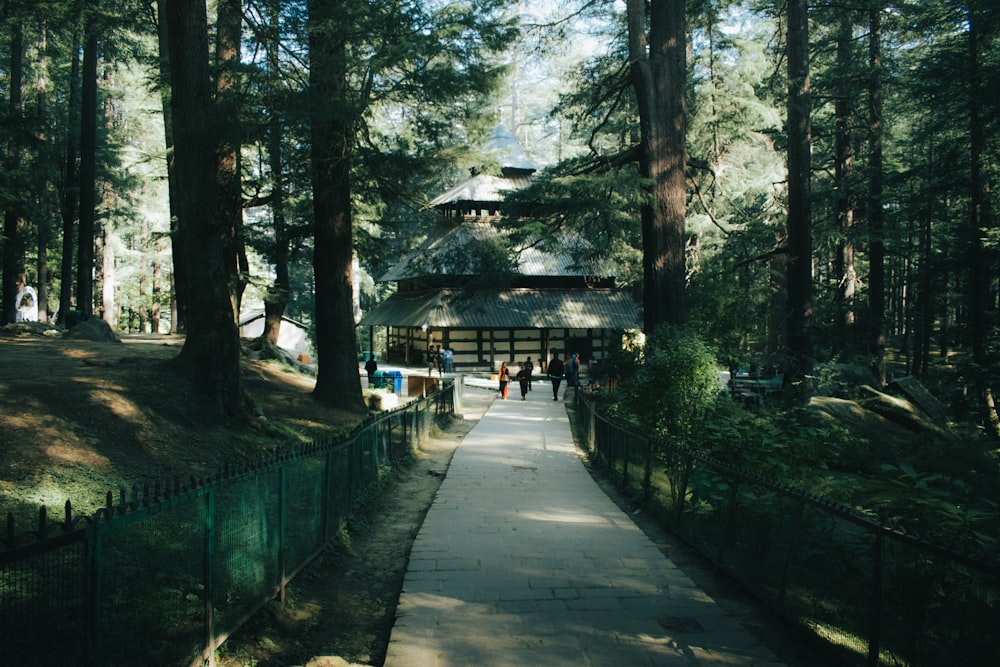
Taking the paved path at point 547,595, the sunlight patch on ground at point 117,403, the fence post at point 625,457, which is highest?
the sunlight patch on ground at point 117,403

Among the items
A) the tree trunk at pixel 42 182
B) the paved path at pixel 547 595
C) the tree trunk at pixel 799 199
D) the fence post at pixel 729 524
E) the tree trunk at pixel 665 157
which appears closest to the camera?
the paved path at pixel 547 595

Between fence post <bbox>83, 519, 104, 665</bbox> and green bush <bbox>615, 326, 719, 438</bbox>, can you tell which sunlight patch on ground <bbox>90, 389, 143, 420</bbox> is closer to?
fence post <bbox>83, 519, 104, 665</bbox>

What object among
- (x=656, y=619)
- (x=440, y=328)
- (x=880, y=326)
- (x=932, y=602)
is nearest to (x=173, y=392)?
(x=656, y=619)

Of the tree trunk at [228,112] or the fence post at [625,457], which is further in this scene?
the tree trunk at [228,112]

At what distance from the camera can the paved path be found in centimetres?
484

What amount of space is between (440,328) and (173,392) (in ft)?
80.9

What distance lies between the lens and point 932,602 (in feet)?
13.5

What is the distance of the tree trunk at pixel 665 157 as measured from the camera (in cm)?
1563

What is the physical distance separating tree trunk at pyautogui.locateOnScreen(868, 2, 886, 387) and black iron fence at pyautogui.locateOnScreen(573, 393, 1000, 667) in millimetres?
18540

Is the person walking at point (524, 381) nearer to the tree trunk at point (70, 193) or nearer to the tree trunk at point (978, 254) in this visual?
the tree trunk at point (978, 254)

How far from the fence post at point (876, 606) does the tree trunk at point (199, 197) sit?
9.61m

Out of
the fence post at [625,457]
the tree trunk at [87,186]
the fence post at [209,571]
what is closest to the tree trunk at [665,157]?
the fence post at [625,457]

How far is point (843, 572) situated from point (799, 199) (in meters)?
15.2

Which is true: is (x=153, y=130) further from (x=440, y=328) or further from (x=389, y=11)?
(x=389, y=11)
